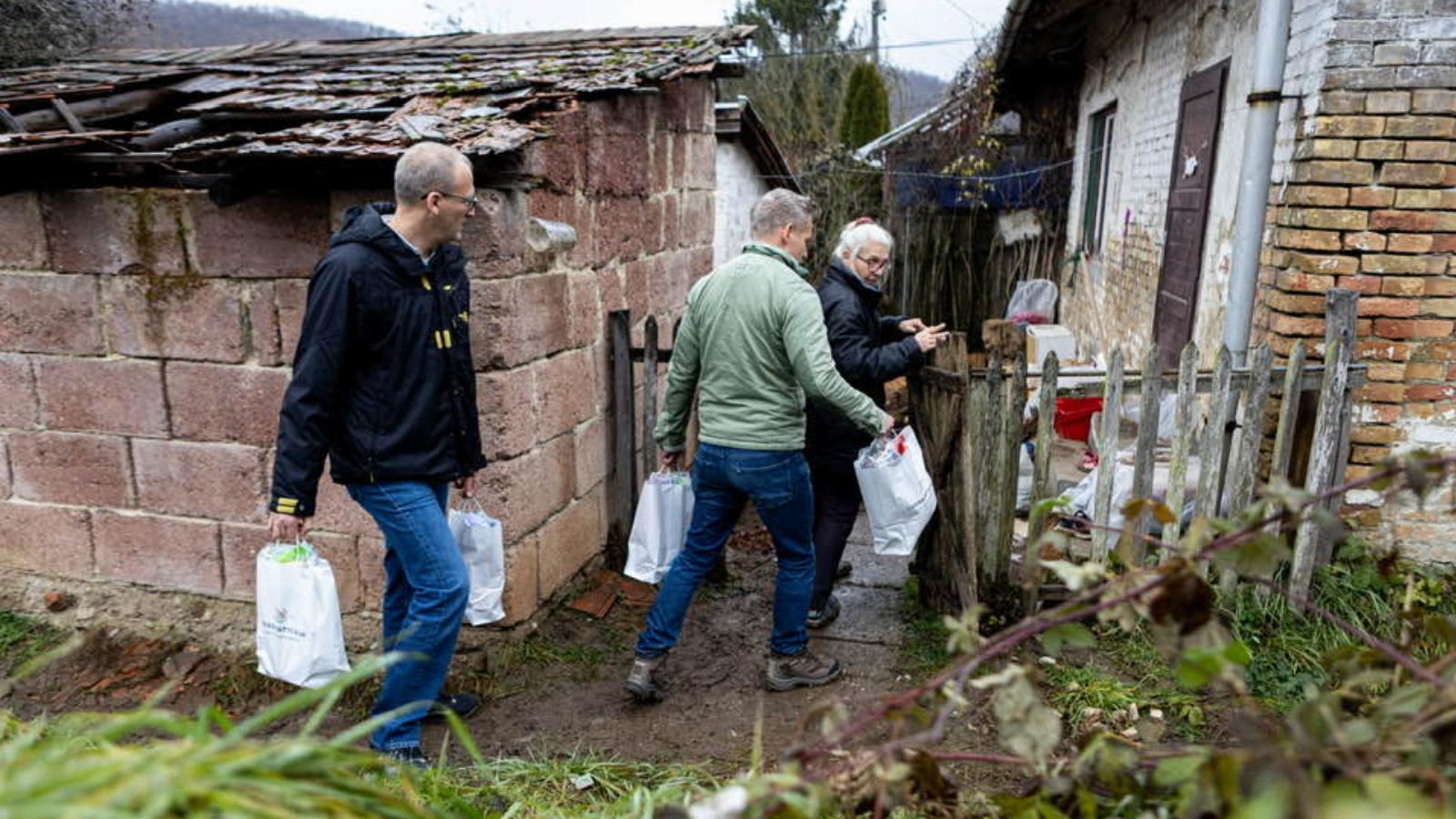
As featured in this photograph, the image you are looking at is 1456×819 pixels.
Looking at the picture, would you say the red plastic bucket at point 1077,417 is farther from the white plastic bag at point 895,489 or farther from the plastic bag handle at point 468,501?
the plastic bag handle at point 468,501

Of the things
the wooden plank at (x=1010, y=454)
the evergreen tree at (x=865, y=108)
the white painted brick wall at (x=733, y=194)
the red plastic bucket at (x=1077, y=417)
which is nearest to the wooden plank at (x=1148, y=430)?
the wooden plank at (x=1010, y=454)

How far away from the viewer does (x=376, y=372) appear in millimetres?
2914

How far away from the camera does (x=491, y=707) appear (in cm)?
367

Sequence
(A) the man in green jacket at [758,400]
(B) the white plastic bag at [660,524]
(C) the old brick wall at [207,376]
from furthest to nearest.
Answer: (B) the white plastic bag at [660,524], (C) the old brick wall at [207,376], (A) the man in green jacket at [758,400]

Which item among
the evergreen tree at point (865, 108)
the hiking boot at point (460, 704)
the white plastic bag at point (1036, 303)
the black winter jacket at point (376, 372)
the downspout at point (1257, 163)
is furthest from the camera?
the evergreen tree at point (865, 108)

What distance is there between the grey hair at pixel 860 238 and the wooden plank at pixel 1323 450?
5.97 feet

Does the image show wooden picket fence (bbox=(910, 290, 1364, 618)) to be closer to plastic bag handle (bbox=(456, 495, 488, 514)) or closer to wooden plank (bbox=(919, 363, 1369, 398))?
wooden plank (bbox=(919, 363, 1369, 398))

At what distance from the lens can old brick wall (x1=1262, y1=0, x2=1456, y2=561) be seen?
3812mm

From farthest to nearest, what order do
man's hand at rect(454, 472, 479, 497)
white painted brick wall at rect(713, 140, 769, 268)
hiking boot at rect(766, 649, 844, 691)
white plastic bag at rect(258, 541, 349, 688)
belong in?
white painted brick wall at rect(713, 140, 769, 268)
hiking boot at rect(766, 649, 844, 691)
man's hand at rect(454, 472, 479, 497)
white plastic bag at rect(258, 541, 349, 688)

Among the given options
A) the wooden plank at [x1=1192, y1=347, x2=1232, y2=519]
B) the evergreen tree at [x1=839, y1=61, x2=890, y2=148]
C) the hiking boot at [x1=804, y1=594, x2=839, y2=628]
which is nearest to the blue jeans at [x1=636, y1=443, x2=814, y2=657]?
the hiking boot at [x1=804, y1=594, x2=839, y2=628]

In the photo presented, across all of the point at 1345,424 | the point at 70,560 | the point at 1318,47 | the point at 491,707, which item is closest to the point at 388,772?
the point at 491,707

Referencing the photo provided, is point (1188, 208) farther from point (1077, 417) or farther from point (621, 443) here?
point (621, 443)

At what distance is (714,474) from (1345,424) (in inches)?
102

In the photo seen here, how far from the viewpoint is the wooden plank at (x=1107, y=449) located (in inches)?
150
